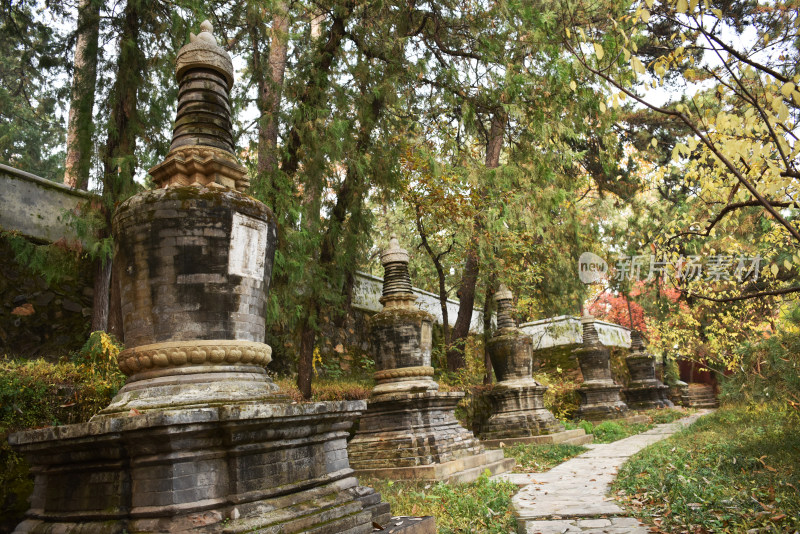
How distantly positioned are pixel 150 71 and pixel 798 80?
293 inches

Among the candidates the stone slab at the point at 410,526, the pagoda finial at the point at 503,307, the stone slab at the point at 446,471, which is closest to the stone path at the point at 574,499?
the stone slab at the point at 446,471

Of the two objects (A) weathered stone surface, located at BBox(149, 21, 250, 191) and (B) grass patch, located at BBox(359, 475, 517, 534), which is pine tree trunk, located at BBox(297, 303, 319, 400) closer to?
(B) grass patch, located at BBox(359, 475, 517, 534)

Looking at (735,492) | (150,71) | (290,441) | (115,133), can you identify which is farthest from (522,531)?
(150,71)

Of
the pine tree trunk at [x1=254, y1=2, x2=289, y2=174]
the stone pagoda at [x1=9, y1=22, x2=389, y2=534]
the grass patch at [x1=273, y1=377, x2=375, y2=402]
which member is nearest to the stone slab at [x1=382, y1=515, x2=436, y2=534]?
the stone pagoda at [x1=9, y1=22, x2=389, y2=534]

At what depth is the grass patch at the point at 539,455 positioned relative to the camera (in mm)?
8454

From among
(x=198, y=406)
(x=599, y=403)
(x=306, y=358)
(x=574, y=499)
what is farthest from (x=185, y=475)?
(x=599, y=403)

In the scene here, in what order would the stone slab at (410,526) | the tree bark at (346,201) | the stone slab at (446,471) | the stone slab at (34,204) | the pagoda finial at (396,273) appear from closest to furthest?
→ the stone slab at (410,526), the stone slab at (446,471), the pagoda finial at (396,273), the stone slab at (34,204), the tree bark at (346,201)

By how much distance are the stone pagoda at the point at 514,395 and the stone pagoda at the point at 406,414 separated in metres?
2.80

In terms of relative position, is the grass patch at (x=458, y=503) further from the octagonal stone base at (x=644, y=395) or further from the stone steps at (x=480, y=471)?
the octagonal stone base at (x=644, y=395)

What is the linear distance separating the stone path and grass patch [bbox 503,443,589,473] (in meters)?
0.22

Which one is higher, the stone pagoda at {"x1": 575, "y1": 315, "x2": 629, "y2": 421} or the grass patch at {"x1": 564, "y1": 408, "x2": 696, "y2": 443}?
the stone pagoda at {"x1": 575, "y1": 315, "x2": 629, "y2": 421}

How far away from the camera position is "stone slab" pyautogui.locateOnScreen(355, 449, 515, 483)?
6664 millimetres

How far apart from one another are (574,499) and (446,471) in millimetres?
1629
